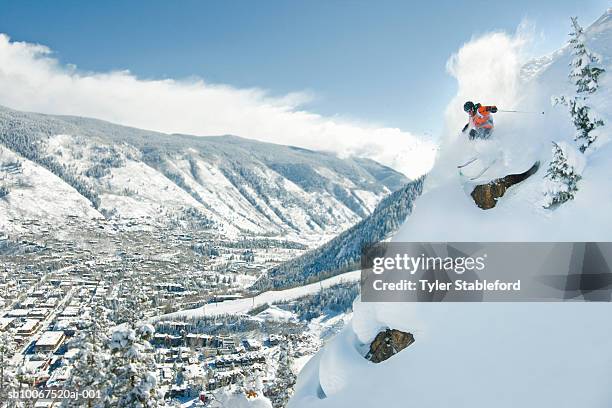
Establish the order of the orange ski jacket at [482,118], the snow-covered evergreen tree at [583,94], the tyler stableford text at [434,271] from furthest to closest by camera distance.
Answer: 1. the orange ski jacket at [482,118]
2. the snow-covered evergreen tree at [583,94]
3. the tyler stableford text at [434,271]

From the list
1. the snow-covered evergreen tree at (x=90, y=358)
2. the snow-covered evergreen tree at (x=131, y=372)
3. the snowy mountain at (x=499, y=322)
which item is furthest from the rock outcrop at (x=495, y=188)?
the snow-covered evergreen tree at (x=90, y=358)

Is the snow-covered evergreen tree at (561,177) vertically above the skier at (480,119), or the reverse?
the skier at (480,119)

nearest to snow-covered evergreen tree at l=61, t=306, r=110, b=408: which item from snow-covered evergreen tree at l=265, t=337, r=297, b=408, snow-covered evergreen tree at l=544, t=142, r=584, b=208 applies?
snow-covered evergreen tree at l=265, t=337, r=297, b=408

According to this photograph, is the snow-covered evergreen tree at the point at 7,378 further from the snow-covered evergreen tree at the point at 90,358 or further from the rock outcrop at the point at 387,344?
the rock outcrop at the point at 387,344

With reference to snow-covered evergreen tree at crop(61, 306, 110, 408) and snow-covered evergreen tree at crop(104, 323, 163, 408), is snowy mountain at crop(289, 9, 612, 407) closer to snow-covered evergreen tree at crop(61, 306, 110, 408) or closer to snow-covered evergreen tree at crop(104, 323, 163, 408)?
snow-covered evergreen tree at crop(104, 323, 163, 408)

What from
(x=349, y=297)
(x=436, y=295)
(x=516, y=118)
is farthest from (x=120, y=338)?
(x=349, y=297)

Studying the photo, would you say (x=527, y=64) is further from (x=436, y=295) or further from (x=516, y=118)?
(x=436, y=295)

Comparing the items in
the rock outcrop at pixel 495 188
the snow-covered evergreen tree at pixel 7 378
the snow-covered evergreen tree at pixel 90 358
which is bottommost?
the snow-covered evergreen tree at pixel 7 378
